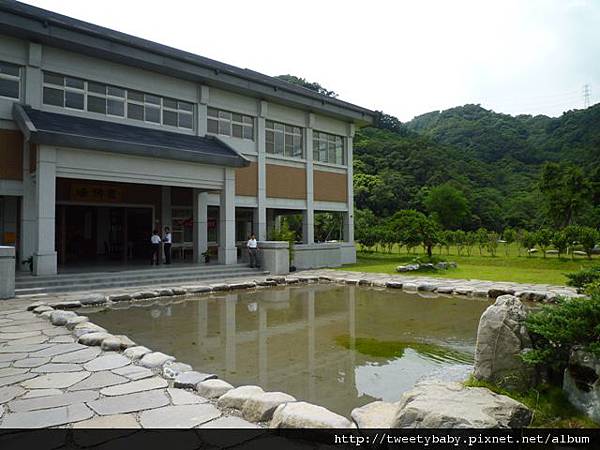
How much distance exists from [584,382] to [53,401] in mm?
4595

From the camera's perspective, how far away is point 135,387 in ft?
14.1

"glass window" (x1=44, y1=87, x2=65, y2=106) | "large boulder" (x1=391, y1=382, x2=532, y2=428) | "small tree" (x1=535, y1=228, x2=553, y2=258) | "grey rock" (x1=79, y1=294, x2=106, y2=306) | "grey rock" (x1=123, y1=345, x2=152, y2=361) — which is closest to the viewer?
"large boulder" (x1=391, y1=382, x2=532, y2=428)

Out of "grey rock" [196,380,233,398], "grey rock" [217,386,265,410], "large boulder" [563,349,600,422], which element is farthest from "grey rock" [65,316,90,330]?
"large boulder" [563,349,600,422]

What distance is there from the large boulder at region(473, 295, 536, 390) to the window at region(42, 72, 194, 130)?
1482 centimetres

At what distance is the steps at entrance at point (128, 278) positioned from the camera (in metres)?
11.3

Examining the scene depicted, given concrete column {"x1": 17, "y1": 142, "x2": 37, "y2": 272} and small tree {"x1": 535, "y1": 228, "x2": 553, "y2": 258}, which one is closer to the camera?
concrete column {"x1": 17, "y1": 142, "x2": 37, "y2": 272}

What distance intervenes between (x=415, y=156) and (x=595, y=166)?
64.3 feet

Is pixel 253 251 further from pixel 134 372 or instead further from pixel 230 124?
pixel 134 372

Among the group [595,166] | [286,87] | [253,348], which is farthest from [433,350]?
[595,166]

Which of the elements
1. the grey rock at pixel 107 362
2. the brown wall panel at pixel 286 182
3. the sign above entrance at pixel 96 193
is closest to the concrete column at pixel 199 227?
the sign above entrance at pixel 96 193

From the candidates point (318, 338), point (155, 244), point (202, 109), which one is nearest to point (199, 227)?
point (155, 244)

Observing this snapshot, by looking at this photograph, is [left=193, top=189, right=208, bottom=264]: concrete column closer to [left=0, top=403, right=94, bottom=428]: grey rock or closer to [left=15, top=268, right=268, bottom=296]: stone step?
[left=15, top=268, right=268, bottom=296]: stone step

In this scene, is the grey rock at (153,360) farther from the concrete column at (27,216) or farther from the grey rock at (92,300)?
the concrete column at (27,216)

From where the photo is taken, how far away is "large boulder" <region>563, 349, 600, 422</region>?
3.33 metres
